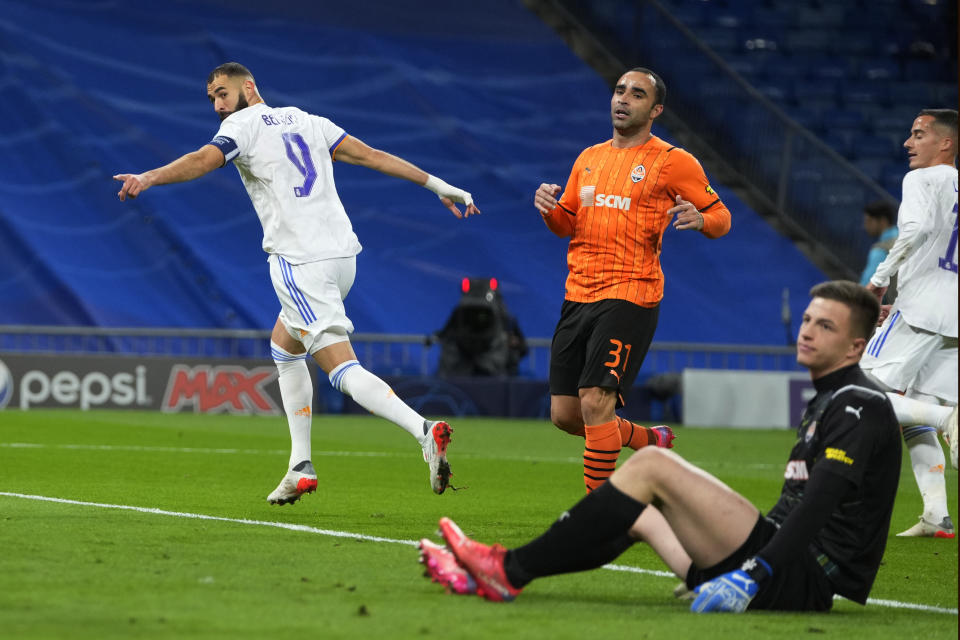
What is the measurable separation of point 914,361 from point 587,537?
4.25 meters

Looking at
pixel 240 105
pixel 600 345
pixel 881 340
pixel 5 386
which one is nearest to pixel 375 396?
pixel 600 345

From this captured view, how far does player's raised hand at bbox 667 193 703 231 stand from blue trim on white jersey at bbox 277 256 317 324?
2.00 metres

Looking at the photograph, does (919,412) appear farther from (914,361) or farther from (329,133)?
(329,133)

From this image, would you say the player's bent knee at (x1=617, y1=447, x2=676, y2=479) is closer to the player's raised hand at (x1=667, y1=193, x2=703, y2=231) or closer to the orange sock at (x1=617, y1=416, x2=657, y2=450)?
the player's raised hand at (x1=667, y1=193, x2=703, y2=231)

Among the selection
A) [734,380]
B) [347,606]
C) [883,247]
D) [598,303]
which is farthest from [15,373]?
[347,606]

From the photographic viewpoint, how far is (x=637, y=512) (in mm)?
4797

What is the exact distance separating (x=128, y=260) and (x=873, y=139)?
12347mm

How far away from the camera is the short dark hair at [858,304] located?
16.0ft

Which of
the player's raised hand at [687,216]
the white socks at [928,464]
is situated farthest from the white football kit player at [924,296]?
the player's raised hand at [687,216]

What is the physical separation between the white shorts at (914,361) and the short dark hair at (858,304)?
371cm

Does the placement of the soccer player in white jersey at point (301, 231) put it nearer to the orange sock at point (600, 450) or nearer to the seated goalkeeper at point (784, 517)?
the orange sock at point (600, 450)

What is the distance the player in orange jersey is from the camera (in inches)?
306

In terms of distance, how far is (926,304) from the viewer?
848cm

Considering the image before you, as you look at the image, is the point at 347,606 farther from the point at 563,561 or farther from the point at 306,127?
the point at 306,127
